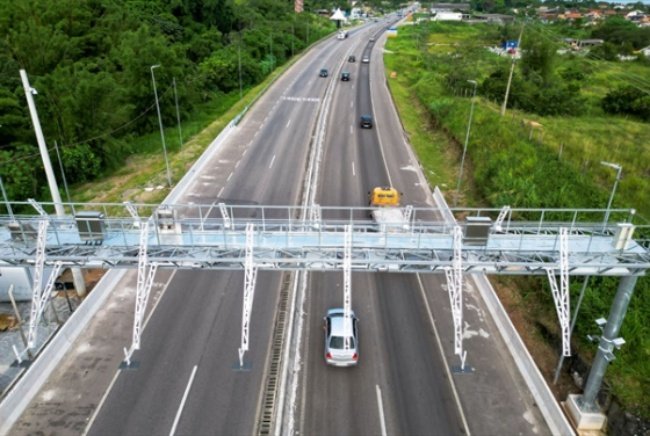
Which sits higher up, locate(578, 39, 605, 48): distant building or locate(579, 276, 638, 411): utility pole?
locate(578, 39, 605, 48): distant building

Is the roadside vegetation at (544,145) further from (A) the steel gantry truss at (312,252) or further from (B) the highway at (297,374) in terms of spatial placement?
(A) the steel gantry truss at (312,252)

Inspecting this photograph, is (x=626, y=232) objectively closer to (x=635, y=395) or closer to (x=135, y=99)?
(x=635, y=395)

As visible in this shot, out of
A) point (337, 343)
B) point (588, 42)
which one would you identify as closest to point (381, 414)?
point (337, 343)

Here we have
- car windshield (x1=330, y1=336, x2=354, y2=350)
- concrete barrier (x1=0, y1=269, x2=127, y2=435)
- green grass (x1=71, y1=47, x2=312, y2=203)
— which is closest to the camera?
concrete barrier (x1=0, y1=269, x2=127, y2=435)

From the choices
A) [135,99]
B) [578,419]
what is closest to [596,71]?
[135,99]

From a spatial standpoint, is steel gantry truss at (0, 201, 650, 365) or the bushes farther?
the bushes

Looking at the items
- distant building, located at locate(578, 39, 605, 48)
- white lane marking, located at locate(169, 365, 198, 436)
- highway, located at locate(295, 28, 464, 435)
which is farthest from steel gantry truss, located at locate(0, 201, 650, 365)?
distant building, located at locate(578, 39, 605, 48)

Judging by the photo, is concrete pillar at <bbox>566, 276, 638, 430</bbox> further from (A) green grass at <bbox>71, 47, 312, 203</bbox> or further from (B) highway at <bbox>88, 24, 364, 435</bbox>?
(A) green grass at <bbox>71, 47, 312, 203</bbox>

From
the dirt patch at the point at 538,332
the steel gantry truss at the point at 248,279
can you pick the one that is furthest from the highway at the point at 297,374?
the dirt patch at the point at 538,332

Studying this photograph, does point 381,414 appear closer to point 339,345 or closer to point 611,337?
point 339,345
